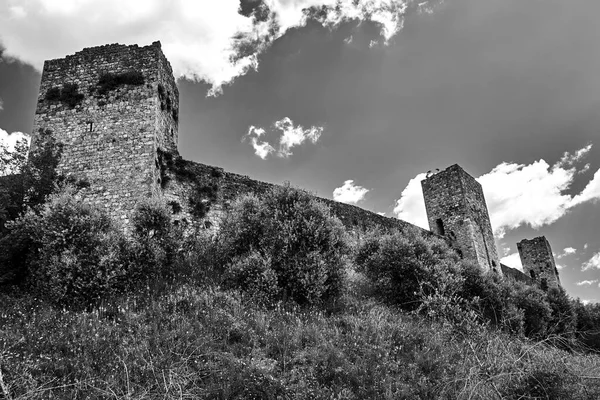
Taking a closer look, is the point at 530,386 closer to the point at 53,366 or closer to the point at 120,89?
the point at 53,366

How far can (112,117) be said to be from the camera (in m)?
15.7

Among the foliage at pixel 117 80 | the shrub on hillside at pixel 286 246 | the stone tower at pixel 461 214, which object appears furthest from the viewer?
the stone tower at pixel 461 214

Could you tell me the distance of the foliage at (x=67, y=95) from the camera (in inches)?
631

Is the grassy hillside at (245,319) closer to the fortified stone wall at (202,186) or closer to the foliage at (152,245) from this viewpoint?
the foliage at (152,245)

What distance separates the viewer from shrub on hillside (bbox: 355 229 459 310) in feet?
41.9

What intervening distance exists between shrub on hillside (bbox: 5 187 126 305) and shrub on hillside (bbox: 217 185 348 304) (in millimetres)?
2928

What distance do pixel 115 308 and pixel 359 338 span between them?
5228 millimetres

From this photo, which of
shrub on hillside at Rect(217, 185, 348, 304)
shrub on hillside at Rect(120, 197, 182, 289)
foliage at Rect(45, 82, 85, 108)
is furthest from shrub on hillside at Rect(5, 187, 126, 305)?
foliage at Rect(45, 82, 85, 108)

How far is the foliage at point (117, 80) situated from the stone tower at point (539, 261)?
111 ft

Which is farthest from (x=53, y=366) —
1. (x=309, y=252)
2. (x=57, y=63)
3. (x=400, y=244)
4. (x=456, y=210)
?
(x=456, y=210)

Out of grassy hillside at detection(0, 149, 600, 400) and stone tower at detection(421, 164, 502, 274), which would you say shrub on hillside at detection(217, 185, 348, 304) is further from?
stone tower at detection(421, 164, 502, 274)

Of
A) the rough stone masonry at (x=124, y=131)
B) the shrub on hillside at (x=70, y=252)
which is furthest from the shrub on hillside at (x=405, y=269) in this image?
the shrub on hillside at (x=70, y=252)

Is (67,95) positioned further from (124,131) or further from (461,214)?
(461,214)

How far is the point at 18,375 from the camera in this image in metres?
6.34
